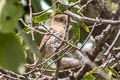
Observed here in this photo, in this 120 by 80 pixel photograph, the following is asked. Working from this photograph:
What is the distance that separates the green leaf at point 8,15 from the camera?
0.50 m

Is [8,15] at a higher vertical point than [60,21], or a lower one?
lower

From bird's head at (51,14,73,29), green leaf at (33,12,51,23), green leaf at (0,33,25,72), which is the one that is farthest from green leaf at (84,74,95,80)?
green leaf at (0,33,25,72)

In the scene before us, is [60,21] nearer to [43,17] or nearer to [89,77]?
[89,77]

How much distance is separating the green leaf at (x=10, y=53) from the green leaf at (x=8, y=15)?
20 mm

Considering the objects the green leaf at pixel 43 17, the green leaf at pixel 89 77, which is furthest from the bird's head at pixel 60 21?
the green leaf at pixel 43 17

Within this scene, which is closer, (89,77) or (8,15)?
(8,15)

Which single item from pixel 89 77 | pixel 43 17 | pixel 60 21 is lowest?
pixel 89 77

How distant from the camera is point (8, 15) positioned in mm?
498

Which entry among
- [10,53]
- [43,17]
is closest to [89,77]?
[43,17]

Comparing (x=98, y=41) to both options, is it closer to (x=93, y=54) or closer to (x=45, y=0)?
(x=93, y=54)

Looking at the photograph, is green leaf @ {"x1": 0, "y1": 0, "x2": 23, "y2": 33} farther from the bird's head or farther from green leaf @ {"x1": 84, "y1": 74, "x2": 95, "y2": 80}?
the bird's head

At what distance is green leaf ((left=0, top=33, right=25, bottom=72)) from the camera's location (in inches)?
20.1

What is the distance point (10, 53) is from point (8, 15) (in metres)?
0.07

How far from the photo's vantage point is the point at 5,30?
50 cm
